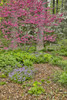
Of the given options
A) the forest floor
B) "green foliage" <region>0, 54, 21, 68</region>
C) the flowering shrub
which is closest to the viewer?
the forest floor

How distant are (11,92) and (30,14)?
194 inches

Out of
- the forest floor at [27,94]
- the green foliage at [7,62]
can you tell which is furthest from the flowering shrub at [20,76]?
the green foliage at [7,62]

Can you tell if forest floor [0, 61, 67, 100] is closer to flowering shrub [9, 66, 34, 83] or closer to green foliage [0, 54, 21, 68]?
flowering shrub [9, 66, 34, 83]

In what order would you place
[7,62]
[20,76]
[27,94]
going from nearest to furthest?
[27,94] < [20,76] < [7,62]

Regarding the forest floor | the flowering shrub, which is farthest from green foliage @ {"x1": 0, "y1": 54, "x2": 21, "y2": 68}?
the forest floor

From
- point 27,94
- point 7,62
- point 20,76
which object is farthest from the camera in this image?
point 7,62

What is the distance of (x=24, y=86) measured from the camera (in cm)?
381

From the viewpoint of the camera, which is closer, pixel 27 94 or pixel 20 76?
pixel 27 94

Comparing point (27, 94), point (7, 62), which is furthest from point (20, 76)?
point (7, 62)

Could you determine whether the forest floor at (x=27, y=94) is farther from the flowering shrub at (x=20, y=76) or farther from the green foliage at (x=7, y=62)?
the green foliage at (x=7, y=62)

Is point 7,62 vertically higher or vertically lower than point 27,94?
higher

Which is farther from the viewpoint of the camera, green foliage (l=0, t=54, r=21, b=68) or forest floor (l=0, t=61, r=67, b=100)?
green foliage (l=0, t=54, r=21, b=68)

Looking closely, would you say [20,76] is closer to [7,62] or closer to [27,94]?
[27,94]

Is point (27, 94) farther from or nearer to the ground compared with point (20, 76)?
nearer to the ground
